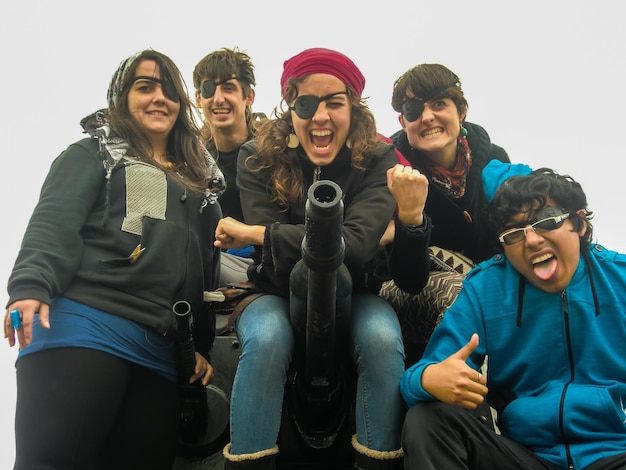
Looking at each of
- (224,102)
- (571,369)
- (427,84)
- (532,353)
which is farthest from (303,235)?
(224,102)

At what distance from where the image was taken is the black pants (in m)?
2.12

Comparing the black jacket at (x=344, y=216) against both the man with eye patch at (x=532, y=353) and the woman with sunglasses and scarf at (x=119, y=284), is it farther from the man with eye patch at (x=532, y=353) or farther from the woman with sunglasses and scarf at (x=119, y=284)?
the man with eye patch at (x=532, y=353)

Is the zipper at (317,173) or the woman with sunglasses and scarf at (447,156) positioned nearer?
the zipper at (317,173)

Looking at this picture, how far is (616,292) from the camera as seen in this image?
8.41 feet

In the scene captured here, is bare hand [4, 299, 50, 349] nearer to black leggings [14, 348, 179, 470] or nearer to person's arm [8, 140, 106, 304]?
person's arm [8, 140, 106, 304]

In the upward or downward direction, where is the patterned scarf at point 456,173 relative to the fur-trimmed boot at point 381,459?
upward

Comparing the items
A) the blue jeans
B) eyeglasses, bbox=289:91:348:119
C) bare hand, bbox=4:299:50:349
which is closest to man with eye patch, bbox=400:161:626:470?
the blue jeans

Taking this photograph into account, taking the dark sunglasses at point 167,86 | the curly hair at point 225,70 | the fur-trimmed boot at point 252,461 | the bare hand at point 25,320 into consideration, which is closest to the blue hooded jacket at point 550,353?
the fur-trimmed boot at point 252,461

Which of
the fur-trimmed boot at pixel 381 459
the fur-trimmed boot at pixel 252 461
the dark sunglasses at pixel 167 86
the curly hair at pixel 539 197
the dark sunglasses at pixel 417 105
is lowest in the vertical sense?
the fur-trimmed boot at pixel 252 461

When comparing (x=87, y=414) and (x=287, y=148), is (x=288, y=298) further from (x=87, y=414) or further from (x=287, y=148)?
(x=87, y=414)

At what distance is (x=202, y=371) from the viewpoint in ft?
9.53

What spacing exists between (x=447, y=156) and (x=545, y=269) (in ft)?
4.06

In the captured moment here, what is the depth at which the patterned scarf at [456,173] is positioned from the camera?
3.51 meters

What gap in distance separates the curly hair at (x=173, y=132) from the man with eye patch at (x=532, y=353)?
142 centimetres
